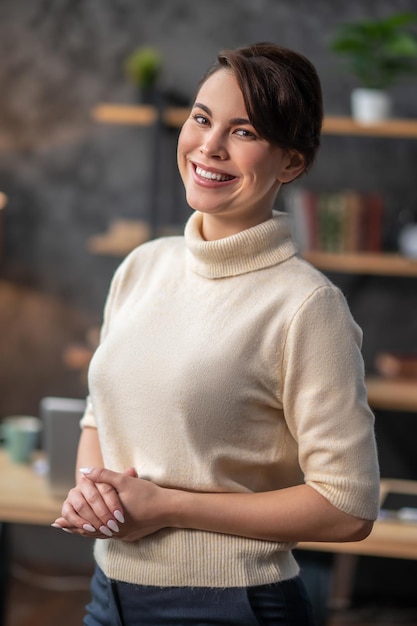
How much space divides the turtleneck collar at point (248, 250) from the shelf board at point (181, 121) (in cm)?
260

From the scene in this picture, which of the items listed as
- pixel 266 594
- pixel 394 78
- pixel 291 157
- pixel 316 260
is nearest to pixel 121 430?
pixel 266 594

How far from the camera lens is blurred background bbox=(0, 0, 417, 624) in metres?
4.30

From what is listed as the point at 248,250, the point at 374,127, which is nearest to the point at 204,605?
the point at 248,250

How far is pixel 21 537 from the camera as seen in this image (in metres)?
4.56

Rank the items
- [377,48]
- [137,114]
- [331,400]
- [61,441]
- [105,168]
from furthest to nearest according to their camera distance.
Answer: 1. [105,168]
2. [137,114]
3. [377,48]
4. [61,441]
5. [331,400]

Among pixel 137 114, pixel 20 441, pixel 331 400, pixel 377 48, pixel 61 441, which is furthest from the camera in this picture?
pixel 137 114

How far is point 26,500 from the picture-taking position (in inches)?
112

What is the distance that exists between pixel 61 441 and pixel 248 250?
1.52 m

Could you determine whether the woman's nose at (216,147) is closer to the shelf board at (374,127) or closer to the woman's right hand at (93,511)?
the woman's right hand at (93,511)

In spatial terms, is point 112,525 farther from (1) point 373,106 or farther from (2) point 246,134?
(1) point 373,106

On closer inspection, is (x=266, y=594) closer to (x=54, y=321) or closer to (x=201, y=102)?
(x=201, y=102)

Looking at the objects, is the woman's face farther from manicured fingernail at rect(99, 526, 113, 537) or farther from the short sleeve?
manicured fingernail at rect(99, 526, 113, 537)

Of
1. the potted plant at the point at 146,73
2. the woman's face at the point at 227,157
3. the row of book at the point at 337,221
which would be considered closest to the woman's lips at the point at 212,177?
the woman's face at the point at 227,157

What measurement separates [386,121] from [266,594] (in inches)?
114
